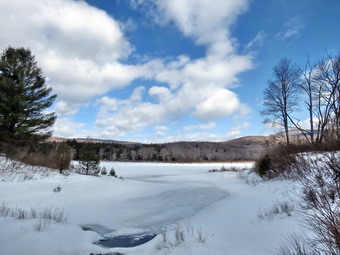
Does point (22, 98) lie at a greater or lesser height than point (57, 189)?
greater

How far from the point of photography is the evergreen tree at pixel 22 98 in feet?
55.1

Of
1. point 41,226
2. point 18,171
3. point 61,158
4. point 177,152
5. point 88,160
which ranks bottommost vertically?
point 41,226

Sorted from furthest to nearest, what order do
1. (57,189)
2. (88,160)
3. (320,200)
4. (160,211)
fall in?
(88,160), (57,189), (160,211), (320,200)

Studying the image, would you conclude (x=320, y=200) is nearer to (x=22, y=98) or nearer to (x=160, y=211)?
(x=160, y=211)

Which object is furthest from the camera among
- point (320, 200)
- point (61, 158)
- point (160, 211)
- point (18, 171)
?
point (61, 158)

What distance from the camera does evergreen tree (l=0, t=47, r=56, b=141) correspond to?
55.1 ft

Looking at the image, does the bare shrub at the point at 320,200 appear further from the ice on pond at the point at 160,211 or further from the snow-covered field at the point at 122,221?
the ice on pond at the point at 160,211

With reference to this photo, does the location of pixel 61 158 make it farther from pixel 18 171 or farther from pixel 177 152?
pixel 177 152

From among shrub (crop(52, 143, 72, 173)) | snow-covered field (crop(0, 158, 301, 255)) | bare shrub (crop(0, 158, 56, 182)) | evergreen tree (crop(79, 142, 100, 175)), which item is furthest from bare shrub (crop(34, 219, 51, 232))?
evergreen tree (crop(79, 142, 100, 175))

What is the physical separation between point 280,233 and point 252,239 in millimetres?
578

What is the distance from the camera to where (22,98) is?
17.2 meters

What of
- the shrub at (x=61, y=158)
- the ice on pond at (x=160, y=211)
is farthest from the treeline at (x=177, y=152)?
the ice on pond at (x=160, y=211)

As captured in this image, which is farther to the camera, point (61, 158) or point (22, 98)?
point (22, 98)

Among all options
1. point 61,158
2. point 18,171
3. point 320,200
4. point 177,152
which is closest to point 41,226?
point 320,200
